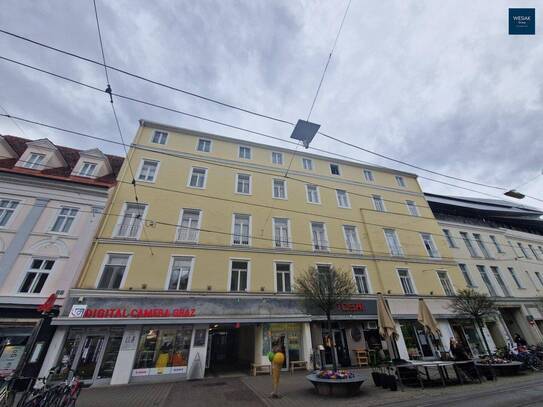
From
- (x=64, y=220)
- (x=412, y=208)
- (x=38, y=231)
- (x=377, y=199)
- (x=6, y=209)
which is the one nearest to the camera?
(x=38, y=231)

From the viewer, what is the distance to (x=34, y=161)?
1531 cm

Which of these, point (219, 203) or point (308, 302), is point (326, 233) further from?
point (219, 203)

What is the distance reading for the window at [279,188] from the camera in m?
20.1

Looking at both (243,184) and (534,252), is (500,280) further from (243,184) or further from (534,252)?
(243,184)

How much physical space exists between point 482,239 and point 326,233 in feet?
62.6

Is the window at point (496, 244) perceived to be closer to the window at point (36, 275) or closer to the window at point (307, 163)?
the window at point (307, 163)

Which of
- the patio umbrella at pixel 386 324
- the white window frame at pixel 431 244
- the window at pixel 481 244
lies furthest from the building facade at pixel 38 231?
the window at pixel 481 244

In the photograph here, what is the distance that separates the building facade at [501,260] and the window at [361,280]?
1108 centimetres

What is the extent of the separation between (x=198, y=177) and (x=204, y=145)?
11.5ft

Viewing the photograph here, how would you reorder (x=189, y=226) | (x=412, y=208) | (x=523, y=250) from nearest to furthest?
1. (x=189, y=226)
2. (x=412, y=208)
3. (x=523, y=250)

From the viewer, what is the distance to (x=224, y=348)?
1786cm

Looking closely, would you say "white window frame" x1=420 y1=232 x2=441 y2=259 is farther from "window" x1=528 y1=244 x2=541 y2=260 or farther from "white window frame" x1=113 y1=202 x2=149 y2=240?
"white window frame" x1=113 y1=202 x2=149 y2=240

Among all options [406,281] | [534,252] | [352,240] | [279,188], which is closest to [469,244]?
[406,281]

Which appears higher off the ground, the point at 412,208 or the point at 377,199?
the point at 377,199
